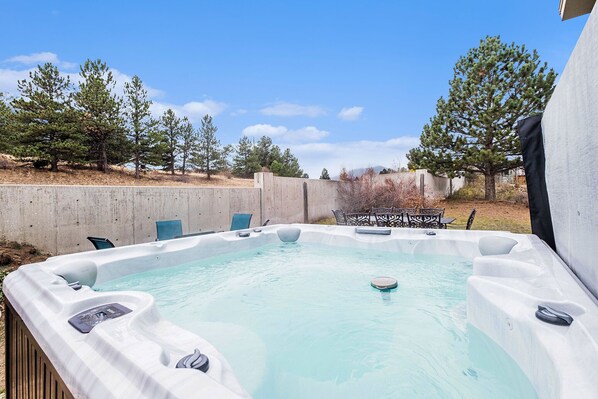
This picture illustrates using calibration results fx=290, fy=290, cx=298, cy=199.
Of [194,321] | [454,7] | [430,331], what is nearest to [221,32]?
[454,7]

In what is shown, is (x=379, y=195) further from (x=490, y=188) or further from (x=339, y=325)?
(x=339, y=325)

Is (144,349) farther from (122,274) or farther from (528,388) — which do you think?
(122,274)

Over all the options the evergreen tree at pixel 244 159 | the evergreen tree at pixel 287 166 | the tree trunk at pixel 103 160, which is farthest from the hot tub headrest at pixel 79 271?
the evergreen tree at pixel 244 159

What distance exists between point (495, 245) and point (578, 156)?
2.27 metres

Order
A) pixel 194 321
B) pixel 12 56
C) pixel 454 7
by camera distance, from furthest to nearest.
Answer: pixel 12 56, pixel 454 7, pixel 194 321

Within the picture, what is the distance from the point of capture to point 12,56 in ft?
30.9

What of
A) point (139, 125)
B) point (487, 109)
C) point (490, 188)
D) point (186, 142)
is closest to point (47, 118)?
point (139, 125)

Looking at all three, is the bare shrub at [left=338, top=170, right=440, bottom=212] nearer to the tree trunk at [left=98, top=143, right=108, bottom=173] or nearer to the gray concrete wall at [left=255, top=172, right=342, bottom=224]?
the gray concrete wall at [left=255, top=172, right=342, bottom=224]

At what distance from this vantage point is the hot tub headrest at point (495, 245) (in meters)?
3.80

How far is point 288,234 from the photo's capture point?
18.3 ft

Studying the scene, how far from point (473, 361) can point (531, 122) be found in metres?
3.35

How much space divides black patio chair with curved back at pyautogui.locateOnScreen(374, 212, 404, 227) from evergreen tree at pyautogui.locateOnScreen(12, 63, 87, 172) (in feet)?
34.3

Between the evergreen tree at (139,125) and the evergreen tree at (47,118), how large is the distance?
2.03 metres

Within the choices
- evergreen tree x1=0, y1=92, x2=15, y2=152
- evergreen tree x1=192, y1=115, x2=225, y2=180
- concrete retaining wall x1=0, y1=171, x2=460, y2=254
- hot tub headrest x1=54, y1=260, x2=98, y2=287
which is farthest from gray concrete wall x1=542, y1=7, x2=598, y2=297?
evergreen tree x1=192, y1=115, x2=225, y2=180
